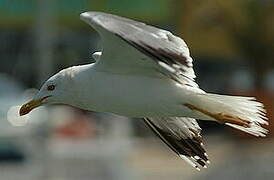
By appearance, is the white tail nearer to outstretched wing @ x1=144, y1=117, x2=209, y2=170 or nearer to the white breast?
the white breast

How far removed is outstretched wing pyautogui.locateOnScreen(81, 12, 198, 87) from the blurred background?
26.1ft

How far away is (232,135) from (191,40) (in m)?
2.28

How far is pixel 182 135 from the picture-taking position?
6.18 metres

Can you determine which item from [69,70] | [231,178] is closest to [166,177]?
[231,178]

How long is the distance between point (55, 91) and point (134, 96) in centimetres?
45

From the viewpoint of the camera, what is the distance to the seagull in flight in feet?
17.8

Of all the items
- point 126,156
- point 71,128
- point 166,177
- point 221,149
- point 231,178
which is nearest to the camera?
point 231,178

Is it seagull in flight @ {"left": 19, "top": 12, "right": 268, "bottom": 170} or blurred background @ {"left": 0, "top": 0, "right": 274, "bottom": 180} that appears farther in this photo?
blurred background @ {"left": 0, "top": 0, "right": 274, "bottom": 180}

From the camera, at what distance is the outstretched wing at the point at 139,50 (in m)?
5.39

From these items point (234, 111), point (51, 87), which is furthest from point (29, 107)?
point (234, 111)

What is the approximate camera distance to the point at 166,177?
17750mm

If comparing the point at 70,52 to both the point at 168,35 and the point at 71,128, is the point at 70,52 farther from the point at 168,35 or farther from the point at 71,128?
the point at 168,35

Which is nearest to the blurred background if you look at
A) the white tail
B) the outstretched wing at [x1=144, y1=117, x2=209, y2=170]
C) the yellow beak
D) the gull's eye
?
the outstretched wing at [x1=144, y1=117, x2=209, y2=170]

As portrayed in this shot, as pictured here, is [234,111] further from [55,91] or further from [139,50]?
[55,91]
